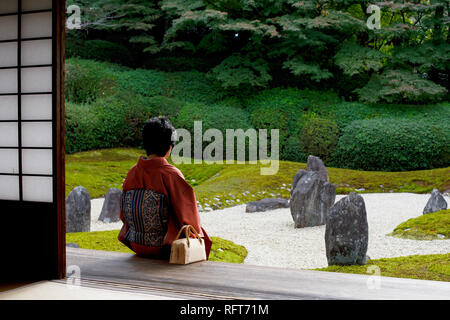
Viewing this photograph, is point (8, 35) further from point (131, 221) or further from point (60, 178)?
point (131, 221)

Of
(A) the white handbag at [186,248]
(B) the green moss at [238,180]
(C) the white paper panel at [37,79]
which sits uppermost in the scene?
(C) the white paper panel at [37,79]

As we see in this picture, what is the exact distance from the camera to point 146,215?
2922mm

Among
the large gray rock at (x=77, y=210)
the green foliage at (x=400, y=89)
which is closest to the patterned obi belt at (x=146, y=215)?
the large gray rock at (x=77, y=210)

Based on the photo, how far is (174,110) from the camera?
1284cm

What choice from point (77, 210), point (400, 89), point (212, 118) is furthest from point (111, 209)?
point (400, 89)

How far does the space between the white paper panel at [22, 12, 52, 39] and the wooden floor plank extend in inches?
58.8

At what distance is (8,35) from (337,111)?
10.9 m

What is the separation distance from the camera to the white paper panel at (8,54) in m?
2.85

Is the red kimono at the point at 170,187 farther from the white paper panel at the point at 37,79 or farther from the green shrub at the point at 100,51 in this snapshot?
the green shrub at the point at 100,51

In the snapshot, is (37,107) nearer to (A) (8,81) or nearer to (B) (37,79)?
(B) (37,79)

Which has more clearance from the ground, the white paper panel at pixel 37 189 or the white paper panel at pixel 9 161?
the white paper panel at pixel 9 161

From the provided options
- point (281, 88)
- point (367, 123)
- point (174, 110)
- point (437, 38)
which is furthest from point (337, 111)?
point (174, 110)

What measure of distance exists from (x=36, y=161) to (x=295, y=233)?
13.3ft

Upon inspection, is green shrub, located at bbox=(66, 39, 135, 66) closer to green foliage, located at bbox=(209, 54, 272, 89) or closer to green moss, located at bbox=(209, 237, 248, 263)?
green foliage, located at bbox=(209, 54, 272, 89)
